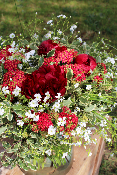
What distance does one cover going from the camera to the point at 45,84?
74cm

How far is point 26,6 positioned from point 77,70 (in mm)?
3652

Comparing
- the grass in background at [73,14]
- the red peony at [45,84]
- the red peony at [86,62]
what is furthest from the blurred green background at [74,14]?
the red peony at [45,84]

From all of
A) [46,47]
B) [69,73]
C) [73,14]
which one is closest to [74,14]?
[73,14]

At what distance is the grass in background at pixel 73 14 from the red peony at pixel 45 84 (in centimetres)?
265

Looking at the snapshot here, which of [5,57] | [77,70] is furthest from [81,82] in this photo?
[5,57]

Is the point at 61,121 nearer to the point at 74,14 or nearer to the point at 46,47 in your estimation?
the point at 46,47

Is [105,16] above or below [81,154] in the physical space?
above

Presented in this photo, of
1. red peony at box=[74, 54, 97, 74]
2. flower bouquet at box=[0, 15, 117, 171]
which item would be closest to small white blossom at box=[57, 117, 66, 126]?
flower bouquet at box=[0, 15, 117, 171]

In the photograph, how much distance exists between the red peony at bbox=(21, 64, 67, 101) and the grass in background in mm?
2646

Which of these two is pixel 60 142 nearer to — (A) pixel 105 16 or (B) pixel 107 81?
(B) pixel 107 81

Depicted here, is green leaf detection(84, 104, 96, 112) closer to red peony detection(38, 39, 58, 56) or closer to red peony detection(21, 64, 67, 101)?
red peony detection(21, 64, 67, 101)

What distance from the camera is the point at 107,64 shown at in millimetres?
1015

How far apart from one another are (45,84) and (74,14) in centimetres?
348

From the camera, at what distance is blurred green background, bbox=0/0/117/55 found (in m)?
3.45
